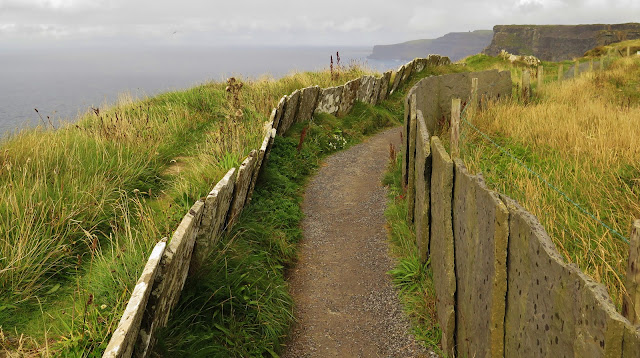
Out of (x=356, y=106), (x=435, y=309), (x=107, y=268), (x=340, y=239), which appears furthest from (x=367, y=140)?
(x=107, y=268)

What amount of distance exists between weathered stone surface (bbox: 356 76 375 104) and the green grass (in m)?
7.19

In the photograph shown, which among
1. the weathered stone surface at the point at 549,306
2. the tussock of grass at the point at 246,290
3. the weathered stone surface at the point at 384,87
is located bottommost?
the tussock of grass at the point at 246,290

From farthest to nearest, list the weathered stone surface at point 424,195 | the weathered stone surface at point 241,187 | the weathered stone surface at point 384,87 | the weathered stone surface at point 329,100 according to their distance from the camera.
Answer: the weathered stone surface at point 384,87
the weathered stone surface at point 329,100
the weathered stone surface at point 241,187
the weathered stone surface at point 424,195

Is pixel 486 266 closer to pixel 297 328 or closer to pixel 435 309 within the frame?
pixel 435 309

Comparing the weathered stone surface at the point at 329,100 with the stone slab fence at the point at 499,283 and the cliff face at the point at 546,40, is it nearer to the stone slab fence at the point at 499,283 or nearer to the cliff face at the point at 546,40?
the stone slab fence at the point at 499,283

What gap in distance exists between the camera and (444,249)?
437cm

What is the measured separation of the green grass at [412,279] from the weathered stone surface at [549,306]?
161 centimetres

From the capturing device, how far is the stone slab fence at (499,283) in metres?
1.99

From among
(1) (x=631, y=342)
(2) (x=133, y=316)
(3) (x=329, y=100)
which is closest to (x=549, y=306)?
(1) (x=631, y=342)

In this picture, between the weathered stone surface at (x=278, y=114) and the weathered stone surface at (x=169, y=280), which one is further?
the weathered stone surface at (x=278, y=114)

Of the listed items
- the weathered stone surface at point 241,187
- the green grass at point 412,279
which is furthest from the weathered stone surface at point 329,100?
the weathered stone surface at point 241,187

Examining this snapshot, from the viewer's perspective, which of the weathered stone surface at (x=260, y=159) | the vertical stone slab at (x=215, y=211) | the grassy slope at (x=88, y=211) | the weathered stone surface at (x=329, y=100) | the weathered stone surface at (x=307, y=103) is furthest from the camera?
the weathered stone surface at (x=329, y=100)

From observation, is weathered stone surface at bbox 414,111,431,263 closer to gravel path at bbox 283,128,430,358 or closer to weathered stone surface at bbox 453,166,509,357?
gravel path at bbox 283,128,430,358

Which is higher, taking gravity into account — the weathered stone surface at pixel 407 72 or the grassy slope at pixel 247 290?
the weathered stone surface at pixel 407 72
